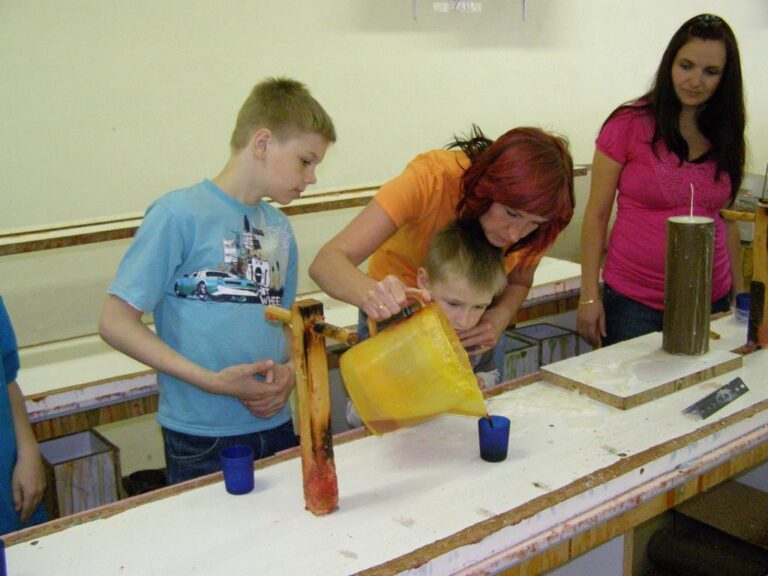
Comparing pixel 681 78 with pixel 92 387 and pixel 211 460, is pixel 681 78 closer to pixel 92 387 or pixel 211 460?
pixel 211 460

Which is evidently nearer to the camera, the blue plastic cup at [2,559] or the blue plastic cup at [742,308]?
the blue plastic cup at [2,559]

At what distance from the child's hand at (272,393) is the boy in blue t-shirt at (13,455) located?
17.1 inches

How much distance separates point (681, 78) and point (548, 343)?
127cm

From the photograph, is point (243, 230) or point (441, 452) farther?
point (243, 230)

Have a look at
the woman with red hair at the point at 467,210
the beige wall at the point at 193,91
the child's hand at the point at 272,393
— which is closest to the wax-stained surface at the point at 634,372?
the woman with red hair at the point at 467,210

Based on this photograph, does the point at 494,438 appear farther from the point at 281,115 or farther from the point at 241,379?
the point at 281,115

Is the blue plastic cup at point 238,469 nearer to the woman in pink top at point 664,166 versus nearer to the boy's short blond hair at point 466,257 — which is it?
the boy's short blond hair at point 466,257

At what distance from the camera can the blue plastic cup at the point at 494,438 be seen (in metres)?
1.30

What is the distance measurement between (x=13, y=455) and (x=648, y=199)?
5.44 feet

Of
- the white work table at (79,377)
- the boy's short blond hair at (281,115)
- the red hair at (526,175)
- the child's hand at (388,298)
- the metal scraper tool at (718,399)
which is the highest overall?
the boy's short blond hair at (281,115)

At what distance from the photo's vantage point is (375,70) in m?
3.20

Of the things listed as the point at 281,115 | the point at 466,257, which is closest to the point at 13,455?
the point at 281,115

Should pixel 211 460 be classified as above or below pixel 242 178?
below

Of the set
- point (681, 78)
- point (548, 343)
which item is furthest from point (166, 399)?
point (548, 343)
